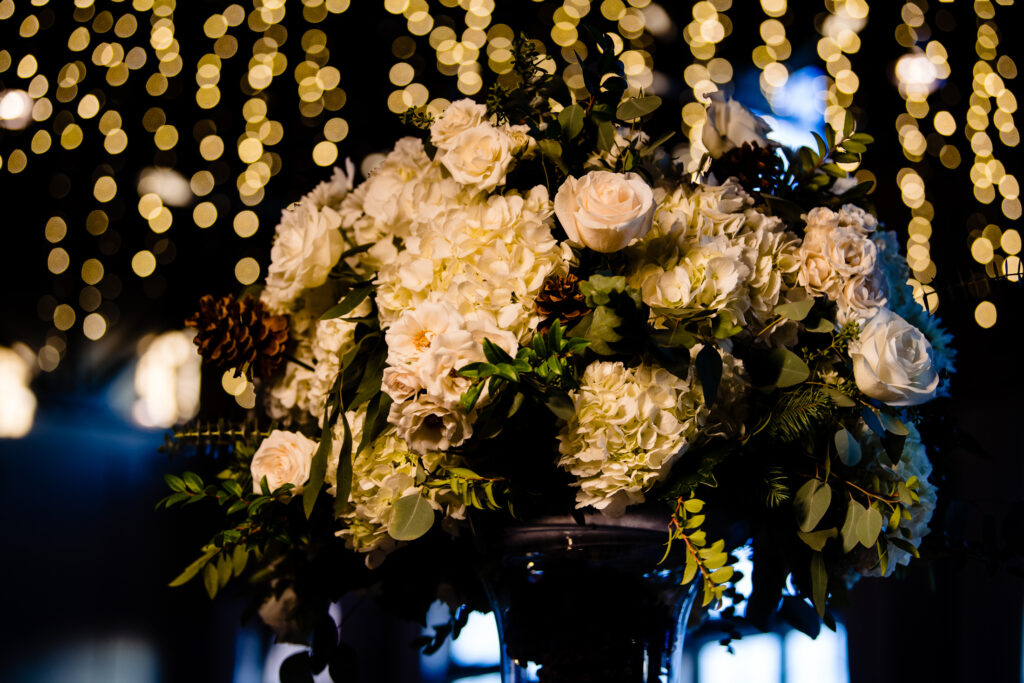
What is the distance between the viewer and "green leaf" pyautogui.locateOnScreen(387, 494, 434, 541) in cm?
58

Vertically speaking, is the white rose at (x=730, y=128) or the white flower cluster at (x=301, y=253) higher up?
the white rose at (x=730, y=128)

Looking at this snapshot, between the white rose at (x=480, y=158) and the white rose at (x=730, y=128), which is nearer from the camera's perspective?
the white rose at (x=480, y=158)

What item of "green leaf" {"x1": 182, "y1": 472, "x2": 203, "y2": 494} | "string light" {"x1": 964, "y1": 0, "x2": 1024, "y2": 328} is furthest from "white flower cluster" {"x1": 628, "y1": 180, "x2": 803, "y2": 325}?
"string light" {"x1": 964, "y1": 0, "x2": 1024, "y2": 328}

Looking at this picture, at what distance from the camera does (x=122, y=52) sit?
1.59 metres

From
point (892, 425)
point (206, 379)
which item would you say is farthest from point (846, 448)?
point (206, 379)

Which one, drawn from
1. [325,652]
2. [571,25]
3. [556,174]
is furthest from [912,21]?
[325,652]

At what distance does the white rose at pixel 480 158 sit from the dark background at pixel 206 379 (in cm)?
88

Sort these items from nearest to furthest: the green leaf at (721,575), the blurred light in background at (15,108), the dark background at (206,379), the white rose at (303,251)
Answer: the green leaf at (721,575)
the white rose at (303,251)
the dark background at (206,379)
the blurred light in background at (15,108)

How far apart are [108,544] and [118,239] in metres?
0.65

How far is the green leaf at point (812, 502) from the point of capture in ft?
1.98

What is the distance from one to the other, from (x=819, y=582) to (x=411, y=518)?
358mm

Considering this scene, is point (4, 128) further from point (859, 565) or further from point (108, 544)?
point (859, 565)

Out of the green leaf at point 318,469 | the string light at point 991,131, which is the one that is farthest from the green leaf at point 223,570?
the string light at point 991,131

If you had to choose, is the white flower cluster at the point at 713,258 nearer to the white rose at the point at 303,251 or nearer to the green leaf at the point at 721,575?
the green leaf at the point at 721,575
